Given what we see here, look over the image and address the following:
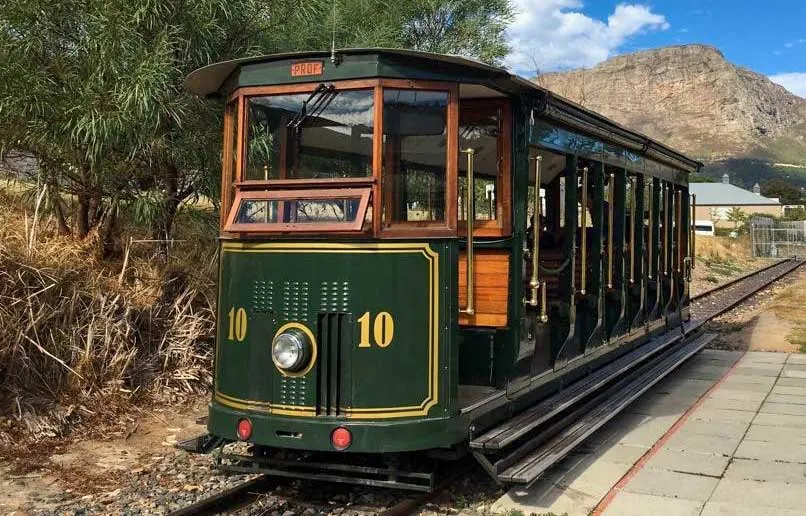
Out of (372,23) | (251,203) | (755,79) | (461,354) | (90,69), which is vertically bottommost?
(461,354)

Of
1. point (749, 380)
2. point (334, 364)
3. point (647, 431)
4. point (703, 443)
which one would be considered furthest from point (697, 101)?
point (334, 364)

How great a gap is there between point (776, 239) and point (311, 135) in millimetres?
45108

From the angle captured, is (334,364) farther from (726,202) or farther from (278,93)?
(726,202)

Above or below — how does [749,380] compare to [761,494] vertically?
above

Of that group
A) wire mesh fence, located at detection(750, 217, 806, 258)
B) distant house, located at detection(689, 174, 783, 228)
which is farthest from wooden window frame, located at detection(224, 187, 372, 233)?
distant house, located at detection(689, 174, 783, 228)

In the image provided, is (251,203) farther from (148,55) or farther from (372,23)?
(372,23)

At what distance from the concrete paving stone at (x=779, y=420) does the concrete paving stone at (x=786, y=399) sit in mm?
735

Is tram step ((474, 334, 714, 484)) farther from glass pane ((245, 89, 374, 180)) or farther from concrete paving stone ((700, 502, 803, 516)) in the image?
glass pane ((245, 89, 374, 180))

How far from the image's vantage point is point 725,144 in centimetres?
15850

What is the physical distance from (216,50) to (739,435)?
644cm

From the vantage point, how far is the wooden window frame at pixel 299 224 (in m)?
4.78

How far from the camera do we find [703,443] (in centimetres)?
679

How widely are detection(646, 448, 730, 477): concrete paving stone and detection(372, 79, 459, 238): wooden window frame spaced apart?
105 inches

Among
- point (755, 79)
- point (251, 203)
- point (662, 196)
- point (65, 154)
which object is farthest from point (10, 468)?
point (755, 79)
